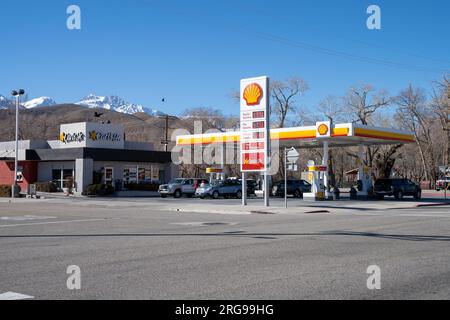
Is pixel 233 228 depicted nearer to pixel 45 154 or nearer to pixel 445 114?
pixel 45 154

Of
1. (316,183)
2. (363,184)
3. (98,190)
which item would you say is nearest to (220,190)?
(316,183)

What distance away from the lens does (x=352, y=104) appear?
74.9m

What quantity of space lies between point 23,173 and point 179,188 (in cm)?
1577

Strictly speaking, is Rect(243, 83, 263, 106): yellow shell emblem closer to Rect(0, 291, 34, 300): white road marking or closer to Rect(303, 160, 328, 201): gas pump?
Rect(303, 160, 328, 201): gas pump

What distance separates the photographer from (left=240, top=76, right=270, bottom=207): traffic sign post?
101 ft

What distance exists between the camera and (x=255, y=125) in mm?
31469

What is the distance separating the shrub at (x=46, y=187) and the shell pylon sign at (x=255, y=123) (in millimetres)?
23348

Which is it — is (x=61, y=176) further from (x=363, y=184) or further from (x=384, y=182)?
(x=384, y=182)

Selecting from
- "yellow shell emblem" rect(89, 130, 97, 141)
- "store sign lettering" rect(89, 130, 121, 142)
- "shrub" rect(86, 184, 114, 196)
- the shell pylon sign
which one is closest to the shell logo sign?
the shell pylon sign

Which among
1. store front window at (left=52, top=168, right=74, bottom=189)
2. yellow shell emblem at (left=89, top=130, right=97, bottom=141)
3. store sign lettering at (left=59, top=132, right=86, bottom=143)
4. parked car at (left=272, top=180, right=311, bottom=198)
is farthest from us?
store front window at (left=52, top=168, right=74, bottom=189)

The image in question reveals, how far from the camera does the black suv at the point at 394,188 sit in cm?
4475

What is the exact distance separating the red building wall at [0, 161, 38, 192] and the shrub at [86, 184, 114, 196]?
9.31 meters

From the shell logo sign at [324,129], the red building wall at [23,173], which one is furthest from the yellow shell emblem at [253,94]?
the red building wall at [23,173]
